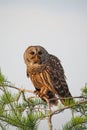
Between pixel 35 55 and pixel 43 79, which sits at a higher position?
pixel 35 55

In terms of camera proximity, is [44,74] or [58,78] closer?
[44,74]

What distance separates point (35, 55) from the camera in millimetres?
5355

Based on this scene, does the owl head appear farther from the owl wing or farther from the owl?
the owl wing

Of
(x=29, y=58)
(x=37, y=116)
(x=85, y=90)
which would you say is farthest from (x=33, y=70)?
(x=37, y=116)

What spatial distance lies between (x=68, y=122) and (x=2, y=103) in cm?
69

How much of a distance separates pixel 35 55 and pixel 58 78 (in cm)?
48

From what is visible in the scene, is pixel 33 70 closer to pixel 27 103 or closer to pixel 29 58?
pixel 29 58

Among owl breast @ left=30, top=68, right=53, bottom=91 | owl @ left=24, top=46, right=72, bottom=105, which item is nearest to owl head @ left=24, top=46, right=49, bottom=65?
owl @ left=24, top=46, right=72, bottom=105

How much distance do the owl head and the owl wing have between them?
0.16 m

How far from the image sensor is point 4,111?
339 centimetres

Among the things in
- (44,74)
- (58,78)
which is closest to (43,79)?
(44,74)

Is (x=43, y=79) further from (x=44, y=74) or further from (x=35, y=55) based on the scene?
(x=35, y=55)

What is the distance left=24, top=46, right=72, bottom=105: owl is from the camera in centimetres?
527

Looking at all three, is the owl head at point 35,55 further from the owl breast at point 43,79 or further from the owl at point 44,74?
the owl breast at point 43,79
